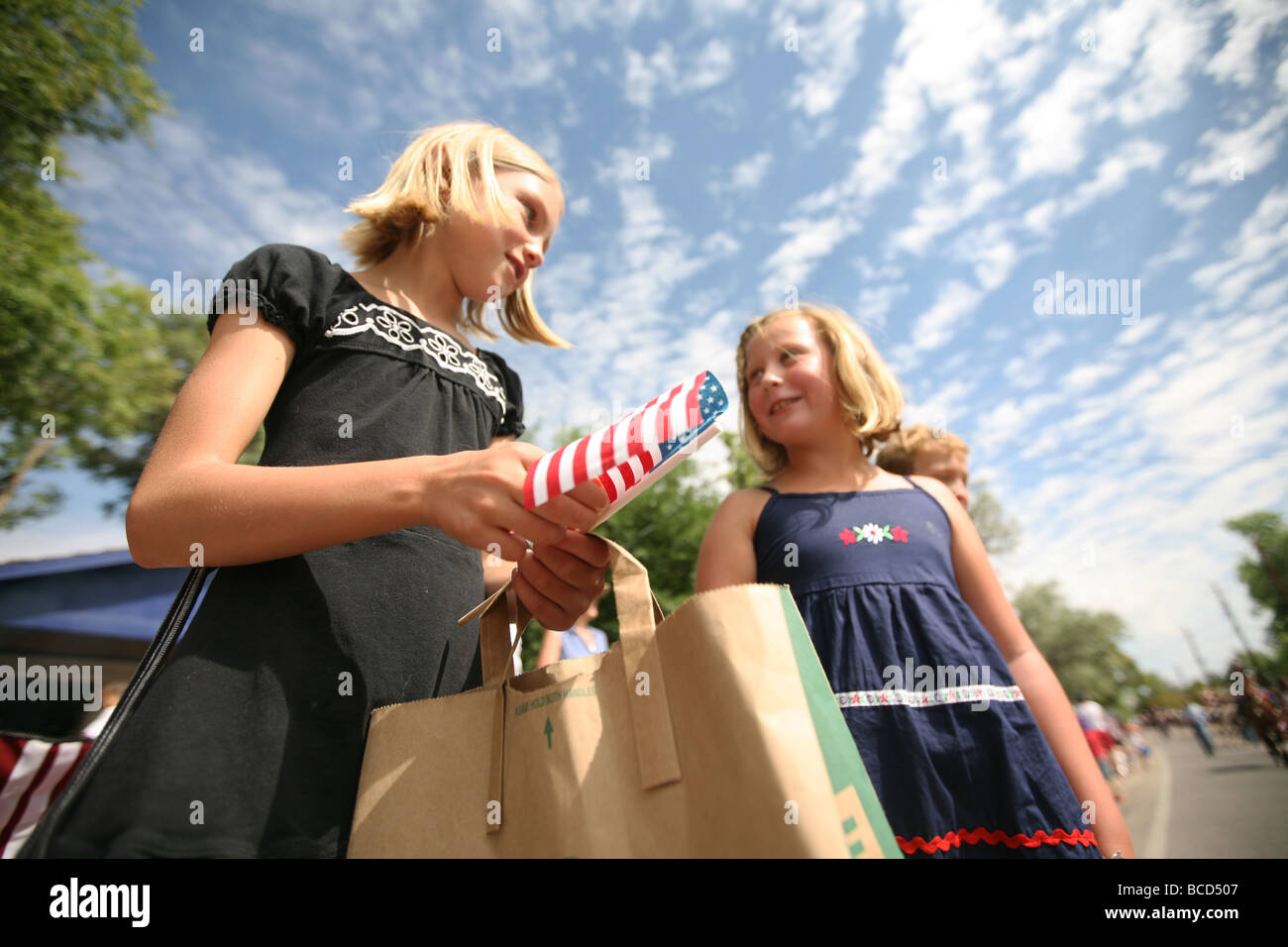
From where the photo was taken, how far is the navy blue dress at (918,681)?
1443 millimetres

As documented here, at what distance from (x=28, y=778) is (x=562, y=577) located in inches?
87.4

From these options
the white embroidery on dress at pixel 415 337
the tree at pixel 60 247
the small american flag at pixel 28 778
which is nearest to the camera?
the white embroidery on dress at pixel 415 337

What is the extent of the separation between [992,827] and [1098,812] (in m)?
0.36

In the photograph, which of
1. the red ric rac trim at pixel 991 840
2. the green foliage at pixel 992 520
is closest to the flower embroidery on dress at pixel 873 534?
the red ric rac trim at pixel 991 840

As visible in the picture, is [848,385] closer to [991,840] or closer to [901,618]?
[901,618]

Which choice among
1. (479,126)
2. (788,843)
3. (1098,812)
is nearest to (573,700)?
(788,843)

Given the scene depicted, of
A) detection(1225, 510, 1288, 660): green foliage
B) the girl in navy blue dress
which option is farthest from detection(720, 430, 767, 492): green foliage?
detection(1225, 510, 1288, 660): green foliage

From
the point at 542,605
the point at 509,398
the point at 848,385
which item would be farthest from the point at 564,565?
the point at 848,385

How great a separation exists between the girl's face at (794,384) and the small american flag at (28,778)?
2.53 m

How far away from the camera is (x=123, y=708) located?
916 millimetres

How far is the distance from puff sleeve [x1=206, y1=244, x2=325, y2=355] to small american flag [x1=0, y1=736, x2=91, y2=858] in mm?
1705

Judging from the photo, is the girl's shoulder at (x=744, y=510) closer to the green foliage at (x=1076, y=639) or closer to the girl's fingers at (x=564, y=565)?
the girl's fingers at (x=564, y=565)
